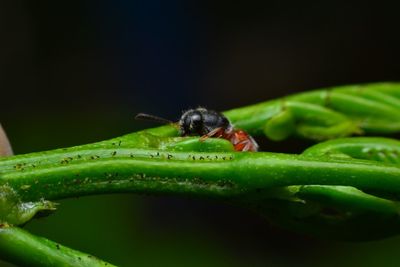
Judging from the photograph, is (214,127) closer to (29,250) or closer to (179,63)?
(29,250)

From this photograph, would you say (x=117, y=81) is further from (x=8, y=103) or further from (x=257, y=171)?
(x=257, y=171)

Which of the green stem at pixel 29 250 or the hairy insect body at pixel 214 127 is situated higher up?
the hairy insect body at pixel 214 127

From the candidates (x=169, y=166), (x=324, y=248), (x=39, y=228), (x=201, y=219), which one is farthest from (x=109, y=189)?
(x=201, y=219)

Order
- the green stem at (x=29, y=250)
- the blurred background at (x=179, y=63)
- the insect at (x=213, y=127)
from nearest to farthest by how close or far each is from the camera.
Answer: the green stem at (x=29, y=250)
the insect at (x=213, y=127)
the blurred background at (x=179, y=63)

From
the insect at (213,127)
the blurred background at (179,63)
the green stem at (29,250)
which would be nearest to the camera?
the green stem at (29,250)

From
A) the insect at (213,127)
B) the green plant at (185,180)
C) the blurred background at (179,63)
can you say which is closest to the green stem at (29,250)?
the green plant at (185,180)

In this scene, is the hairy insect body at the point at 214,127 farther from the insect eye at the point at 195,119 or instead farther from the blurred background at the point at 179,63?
the blurred background at the point at 179,63

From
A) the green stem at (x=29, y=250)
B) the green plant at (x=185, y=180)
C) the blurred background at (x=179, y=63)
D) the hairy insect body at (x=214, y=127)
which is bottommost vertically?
the green stem at (x=29, y=250)

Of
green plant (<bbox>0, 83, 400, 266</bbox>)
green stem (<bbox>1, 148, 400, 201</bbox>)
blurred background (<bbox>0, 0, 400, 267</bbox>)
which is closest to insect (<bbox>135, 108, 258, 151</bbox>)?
green plant (<bbox>0, 83, 400, 266</bbox>)
